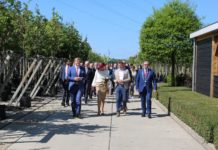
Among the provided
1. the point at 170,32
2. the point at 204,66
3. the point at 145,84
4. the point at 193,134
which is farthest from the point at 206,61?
the point at 193,134

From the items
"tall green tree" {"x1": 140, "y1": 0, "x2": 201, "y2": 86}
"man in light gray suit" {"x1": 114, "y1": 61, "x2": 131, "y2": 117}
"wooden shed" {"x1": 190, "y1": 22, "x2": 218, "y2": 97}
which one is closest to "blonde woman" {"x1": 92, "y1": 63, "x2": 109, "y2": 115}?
"man in light gray suit" {"x1": 114, "y1": 61, "x2": 131, "y2": 117}

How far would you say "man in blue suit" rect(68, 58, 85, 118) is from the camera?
15275 millimetres

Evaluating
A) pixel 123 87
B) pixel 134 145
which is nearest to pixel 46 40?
pixel 123 87

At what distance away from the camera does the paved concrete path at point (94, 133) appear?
34.2 feet

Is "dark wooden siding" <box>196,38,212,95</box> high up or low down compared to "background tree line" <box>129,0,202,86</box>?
down

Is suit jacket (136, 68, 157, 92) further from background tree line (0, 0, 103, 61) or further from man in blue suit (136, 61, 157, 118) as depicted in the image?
background tree line (0, 0, 103, 61)

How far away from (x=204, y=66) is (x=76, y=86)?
13.3m

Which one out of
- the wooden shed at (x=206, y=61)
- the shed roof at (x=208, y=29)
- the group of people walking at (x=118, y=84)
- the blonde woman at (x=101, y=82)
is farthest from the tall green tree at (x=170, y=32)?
the blonde woman at (x=101, y=82)

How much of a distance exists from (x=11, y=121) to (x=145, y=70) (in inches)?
179

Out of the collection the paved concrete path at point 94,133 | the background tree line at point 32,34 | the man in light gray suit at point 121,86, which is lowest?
the paved concrete path at point 94,133

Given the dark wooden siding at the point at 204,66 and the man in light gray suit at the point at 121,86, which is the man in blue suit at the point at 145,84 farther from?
the dark wooden siding at the point at 204,66

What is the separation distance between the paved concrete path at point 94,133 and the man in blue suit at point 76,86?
35cm

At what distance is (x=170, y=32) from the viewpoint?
1334 inches

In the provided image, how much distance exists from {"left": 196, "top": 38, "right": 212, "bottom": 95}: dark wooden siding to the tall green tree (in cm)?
407
